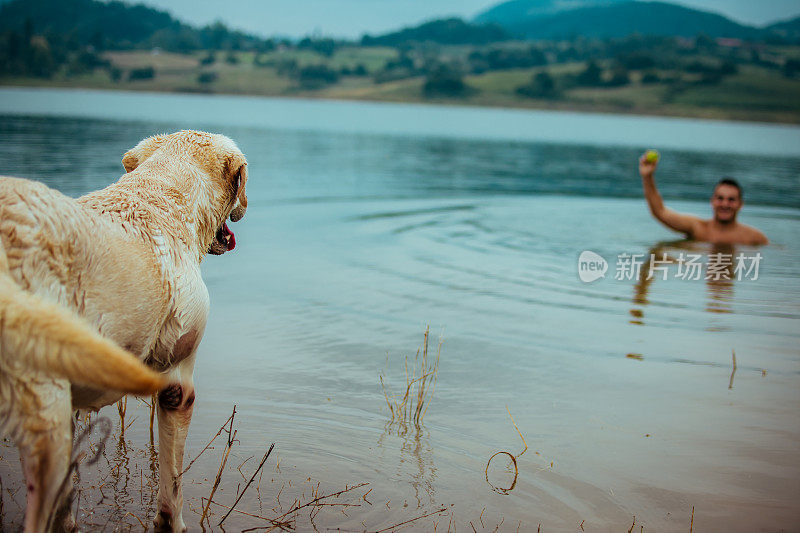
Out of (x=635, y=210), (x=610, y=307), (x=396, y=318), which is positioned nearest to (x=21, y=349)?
(x=396, y=318)

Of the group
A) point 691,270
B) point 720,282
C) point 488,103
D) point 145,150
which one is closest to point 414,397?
point 145,150

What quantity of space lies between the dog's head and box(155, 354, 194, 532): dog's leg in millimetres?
849

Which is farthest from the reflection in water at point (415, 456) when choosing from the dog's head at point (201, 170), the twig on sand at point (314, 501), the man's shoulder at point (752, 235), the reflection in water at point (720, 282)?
the man's shoulder at point (752, 235)

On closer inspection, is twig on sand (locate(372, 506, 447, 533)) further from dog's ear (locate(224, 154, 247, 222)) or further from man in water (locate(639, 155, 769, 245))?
man in water (locate(639, 155, 769, 245))

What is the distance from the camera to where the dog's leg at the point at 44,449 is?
109 inches

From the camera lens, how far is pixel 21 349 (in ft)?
8.50

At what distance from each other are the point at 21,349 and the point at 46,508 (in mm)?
713

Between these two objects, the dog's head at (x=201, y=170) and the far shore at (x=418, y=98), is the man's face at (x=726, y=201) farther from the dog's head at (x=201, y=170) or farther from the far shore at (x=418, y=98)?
the far shore at (x=418, y=98)

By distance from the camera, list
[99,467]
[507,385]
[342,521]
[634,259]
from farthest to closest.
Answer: [634,259]
[507,385]
[99,467]
[342,521]

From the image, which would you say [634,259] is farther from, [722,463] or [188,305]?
[188,305]

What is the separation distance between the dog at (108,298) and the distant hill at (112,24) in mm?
172277

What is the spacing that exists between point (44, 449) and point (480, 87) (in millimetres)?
130694

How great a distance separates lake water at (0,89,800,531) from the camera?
4.70m

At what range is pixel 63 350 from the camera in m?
2.57
